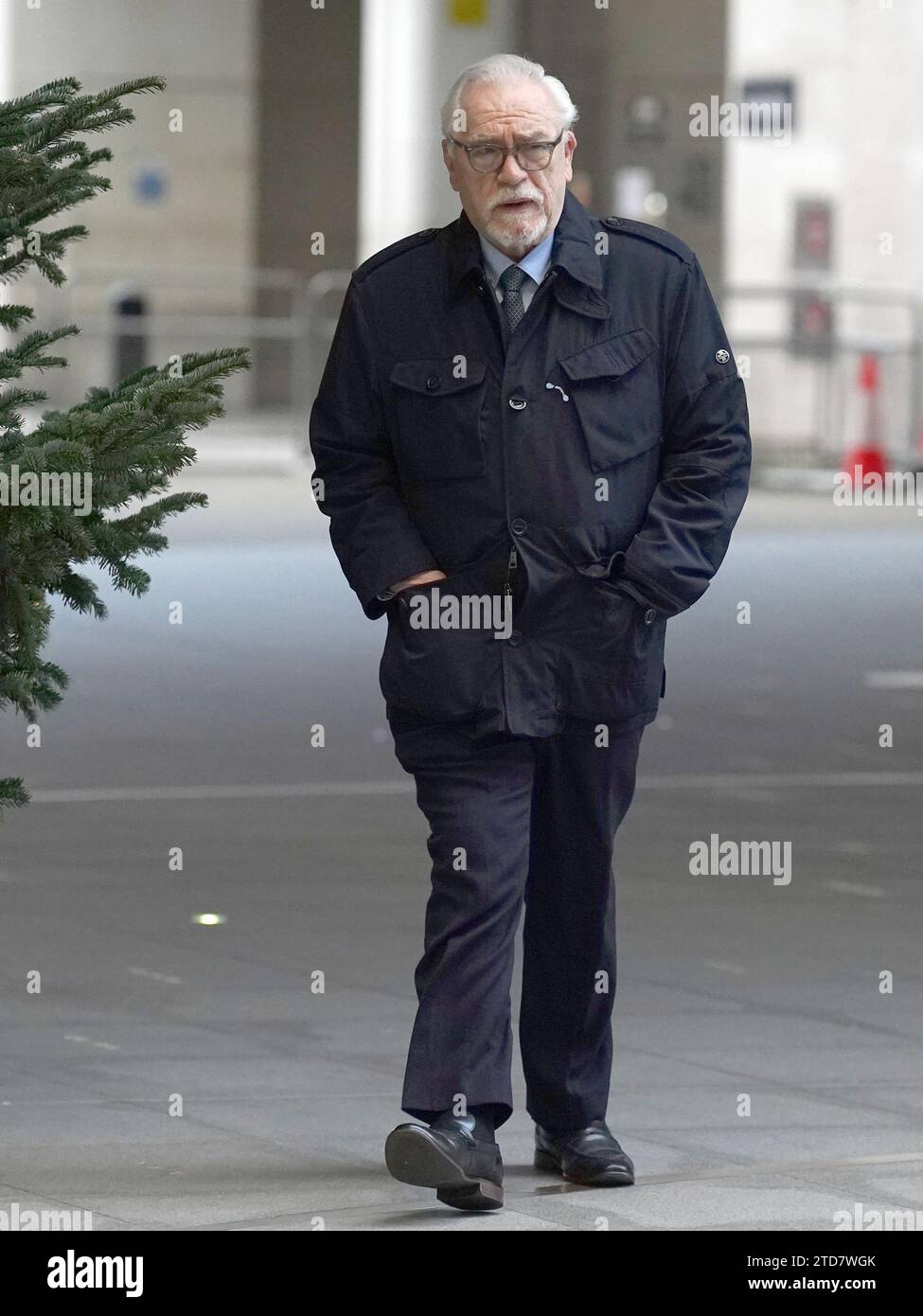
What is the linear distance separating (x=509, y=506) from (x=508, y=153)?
634 mm

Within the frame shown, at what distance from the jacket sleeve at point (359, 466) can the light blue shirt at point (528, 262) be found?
0.25 meters

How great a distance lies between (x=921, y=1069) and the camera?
618 centimetres

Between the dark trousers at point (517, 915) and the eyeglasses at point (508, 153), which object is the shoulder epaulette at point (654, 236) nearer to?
the eyeglasses at point (508, 153)

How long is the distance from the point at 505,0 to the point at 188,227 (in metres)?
7.16

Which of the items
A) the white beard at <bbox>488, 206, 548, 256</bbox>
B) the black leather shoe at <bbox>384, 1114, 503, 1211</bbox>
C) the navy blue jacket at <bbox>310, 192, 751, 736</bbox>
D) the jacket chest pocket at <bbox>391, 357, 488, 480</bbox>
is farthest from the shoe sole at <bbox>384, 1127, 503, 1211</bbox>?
the white beard at <bbox>488, 206, 548, 256</bbox>

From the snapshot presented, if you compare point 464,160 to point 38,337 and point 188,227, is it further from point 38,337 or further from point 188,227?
point 188,227

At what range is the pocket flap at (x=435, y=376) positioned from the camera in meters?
5.09

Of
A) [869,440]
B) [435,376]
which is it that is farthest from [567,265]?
[869,440]

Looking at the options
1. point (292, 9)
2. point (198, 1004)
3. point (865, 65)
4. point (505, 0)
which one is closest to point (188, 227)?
point (292, 9)

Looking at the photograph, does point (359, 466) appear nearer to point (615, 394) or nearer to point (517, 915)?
point (615, 394)

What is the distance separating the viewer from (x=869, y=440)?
23.3 m

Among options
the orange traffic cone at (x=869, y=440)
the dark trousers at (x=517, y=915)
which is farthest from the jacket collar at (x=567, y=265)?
the orange traffic cone at (x=869, y=440)

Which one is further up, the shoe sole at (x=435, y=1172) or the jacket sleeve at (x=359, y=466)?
the jacket sleeve at (x=359, y=466)

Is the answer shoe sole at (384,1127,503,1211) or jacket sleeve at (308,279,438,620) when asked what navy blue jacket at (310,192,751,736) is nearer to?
jacket sleeve at (308,279,438,620)
